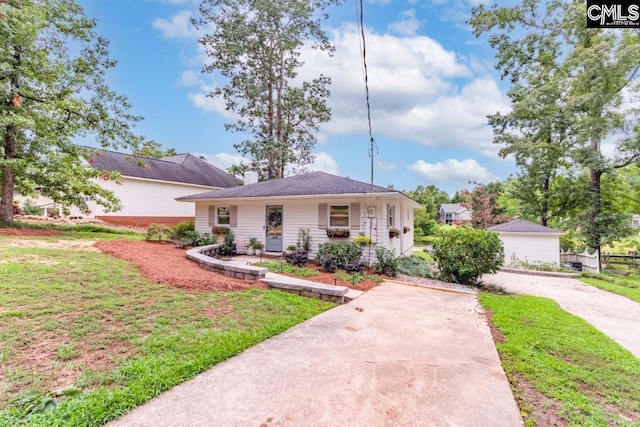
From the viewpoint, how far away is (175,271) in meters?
6.73

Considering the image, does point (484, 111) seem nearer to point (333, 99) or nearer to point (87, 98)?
point (333, 99)

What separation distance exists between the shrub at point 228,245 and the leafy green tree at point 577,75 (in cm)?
1752

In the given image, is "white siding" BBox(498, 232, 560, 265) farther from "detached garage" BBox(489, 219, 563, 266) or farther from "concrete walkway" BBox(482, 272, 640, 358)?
"concrete walkway" BBox(482, 272, 640, 358)

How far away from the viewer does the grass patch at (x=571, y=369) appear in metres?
2.48

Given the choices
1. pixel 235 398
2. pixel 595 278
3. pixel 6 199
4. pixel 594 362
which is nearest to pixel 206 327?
pixel 235 398

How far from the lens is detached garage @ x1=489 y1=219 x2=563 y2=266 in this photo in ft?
43.1

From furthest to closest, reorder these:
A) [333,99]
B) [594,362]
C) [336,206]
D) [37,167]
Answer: [333,99] → [37,167] → [336,206] → [594,362]

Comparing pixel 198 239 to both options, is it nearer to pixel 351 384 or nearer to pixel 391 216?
pixel 391 216

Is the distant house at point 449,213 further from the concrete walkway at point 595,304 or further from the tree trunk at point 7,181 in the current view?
the tree trunk at point 7,181


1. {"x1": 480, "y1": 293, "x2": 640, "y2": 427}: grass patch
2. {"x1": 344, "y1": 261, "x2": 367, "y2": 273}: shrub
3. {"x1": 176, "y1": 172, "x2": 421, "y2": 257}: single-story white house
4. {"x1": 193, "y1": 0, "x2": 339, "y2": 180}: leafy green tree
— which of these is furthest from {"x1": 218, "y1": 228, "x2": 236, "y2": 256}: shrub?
{"x1": 480, "y1": 293, "x2": 640, "y2": 427}: grass patch

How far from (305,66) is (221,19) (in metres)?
5.88

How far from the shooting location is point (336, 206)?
1030 cm

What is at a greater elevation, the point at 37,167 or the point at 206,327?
the point at 37,167

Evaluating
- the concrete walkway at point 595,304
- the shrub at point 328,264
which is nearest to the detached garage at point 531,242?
the concrete walkway at point 595,304
